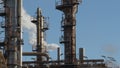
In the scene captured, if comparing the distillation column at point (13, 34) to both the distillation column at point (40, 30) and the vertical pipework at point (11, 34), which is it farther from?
the distillation column at point (40, 30)

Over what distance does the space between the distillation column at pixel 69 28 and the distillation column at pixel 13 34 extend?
683 centimetres

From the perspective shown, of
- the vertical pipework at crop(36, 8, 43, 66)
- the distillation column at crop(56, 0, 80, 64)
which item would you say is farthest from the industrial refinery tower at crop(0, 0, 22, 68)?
the vertical pipework at crop(36, 8, 43, 66)

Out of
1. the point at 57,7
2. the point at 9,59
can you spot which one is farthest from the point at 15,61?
the point at 57,7

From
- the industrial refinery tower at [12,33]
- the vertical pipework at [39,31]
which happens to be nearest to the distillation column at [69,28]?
the industrial refinery tower at [12,33]

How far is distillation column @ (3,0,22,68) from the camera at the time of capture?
50.4 meters

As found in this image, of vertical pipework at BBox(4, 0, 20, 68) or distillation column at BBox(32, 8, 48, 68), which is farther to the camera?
distillation column at BBox(32, 8, 48, 68)

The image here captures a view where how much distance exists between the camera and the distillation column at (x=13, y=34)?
50375 mm

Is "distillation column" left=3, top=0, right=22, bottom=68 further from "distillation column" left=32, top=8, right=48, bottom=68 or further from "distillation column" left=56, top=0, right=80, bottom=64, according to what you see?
"distillation column" left=32, top=8, right=48, bottom=68

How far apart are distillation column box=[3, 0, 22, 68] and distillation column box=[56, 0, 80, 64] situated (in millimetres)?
6829

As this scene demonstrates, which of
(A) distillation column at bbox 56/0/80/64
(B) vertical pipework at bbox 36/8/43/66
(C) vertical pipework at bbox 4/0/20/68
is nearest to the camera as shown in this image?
(C) vertical pipework at bbox 4/0/20/68

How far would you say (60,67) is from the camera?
57.1 metres

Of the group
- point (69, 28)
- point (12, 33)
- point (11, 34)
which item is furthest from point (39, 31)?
point (11, 34)

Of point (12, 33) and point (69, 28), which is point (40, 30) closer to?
point (69, 28)

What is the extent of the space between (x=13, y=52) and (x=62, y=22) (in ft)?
30.7
